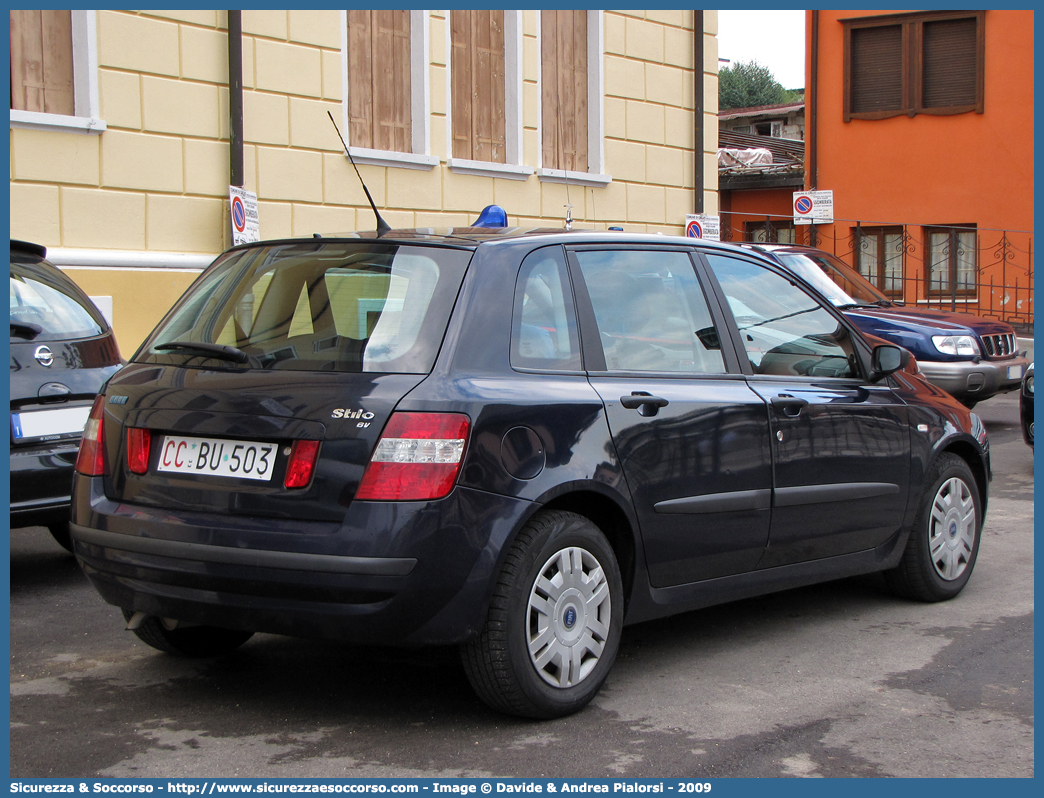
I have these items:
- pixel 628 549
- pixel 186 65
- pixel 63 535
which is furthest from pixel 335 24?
pixel 628 549

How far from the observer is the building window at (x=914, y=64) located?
25047mm

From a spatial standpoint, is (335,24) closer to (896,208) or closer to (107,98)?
(107,98)

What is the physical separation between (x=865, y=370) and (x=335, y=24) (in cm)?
856

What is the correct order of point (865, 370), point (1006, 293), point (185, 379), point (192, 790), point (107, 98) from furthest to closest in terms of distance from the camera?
point (1006, 293), point (107, 98), point (865, 370), point (185, 379), point (192, 790)

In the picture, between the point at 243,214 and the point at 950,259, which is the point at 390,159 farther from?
the point at 950,259

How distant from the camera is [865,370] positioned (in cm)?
554

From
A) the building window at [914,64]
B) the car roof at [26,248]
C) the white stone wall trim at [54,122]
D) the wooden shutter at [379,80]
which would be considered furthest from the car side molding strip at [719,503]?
the building window at [914,64]

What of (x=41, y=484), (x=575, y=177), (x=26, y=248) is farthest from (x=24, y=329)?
(x=575, y=177)

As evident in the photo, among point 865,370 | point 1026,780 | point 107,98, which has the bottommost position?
point 1026,780

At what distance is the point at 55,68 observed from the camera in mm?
10797

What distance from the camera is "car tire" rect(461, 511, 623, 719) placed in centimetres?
395

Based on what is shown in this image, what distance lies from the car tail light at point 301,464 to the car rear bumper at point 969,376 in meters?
9.03

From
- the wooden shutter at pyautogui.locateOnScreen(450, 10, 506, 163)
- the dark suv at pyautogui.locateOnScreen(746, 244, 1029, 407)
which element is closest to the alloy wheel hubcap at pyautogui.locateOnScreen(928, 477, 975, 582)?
the dark suv at pyautogui.locateOnScreen(746, 244, 1029, 407)

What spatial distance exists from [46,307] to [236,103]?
6152mm
